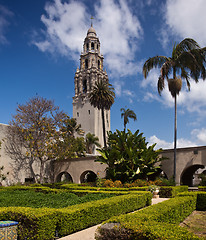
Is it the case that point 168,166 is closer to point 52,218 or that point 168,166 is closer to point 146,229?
point 52,218

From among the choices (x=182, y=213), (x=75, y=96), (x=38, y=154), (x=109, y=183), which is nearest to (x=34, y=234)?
(x=182, y=213)

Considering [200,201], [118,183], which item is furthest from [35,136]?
[200,201]

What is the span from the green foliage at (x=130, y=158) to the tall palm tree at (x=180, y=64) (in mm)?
2841

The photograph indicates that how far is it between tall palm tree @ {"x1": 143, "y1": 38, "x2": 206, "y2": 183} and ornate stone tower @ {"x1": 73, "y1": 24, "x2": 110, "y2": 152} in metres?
29.6

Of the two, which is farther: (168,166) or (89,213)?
(168,166)

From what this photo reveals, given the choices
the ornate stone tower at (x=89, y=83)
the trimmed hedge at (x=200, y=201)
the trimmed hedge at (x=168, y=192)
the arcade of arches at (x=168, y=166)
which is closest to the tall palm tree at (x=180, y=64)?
the arcade of arches at (x=168, y=166)

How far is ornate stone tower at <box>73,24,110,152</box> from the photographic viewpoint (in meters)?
51.5

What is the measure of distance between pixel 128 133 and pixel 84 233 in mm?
15525

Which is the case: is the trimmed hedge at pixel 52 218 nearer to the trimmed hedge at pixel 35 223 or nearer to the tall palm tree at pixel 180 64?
the trimmed hedge at pixel 35 223

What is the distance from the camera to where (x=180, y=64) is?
21.5 metres

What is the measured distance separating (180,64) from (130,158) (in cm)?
962

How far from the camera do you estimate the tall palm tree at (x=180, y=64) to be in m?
20.7

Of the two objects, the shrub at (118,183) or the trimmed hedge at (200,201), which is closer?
the trimmed hedge at (200,201)

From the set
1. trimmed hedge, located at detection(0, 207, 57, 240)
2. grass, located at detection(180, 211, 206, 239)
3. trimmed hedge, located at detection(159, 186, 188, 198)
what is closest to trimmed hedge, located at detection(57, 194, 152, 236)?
trimmed hedge, located at detection(0, 207, 57, 240)
